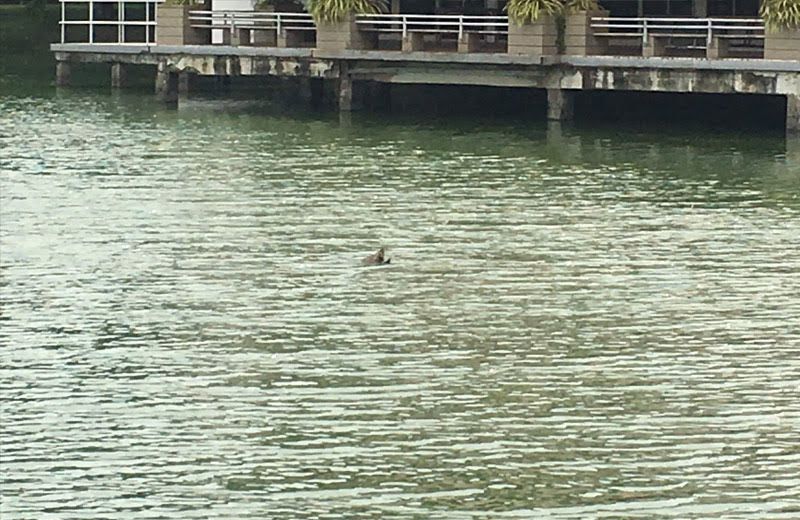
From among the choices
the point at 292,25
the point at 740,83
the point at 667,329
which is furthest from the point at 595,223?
the point at 292,25

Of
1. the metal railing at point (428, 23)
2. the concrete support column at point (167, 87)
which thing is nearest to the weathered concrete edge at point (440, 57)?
the metal railing at point (428, 23)

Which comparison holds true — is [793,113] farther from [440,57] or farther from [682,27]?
[440,57]

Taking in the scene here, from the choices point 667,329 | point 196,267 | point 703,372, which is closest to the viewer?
point 703,372

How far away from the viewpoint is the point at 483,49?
147 ft

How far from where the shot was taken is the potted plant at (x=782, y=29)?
3862 centimetres

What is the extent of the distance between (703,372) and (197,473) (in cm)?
562

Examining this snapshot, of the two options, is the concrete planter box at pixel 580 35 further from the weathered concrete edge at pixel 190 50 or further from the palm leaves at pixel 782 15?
the weathered concrete edge at pixel 190 50

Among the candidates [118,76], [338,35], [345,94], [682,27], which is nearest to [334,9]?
[338,35]

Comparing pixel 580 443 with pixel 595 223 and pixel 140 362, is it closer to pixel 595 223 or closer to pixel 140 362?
pixel 140 362

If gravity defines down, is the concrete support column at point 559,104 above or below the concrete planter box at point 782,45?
below

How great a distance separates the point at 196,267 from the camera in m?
25.0

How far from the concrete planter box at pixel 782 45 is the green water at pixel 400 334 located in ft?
7.97

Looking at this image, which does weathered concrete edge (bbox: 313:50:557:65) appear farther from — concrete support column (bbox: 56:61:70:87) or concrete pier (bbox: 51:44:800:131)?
concrete support column (bbox: 56:61:70:87)

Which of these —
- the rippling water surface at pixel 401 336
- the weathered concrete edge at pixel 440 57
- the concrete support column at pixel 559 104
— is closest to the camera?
the rippling water surface at pixel 401 336
